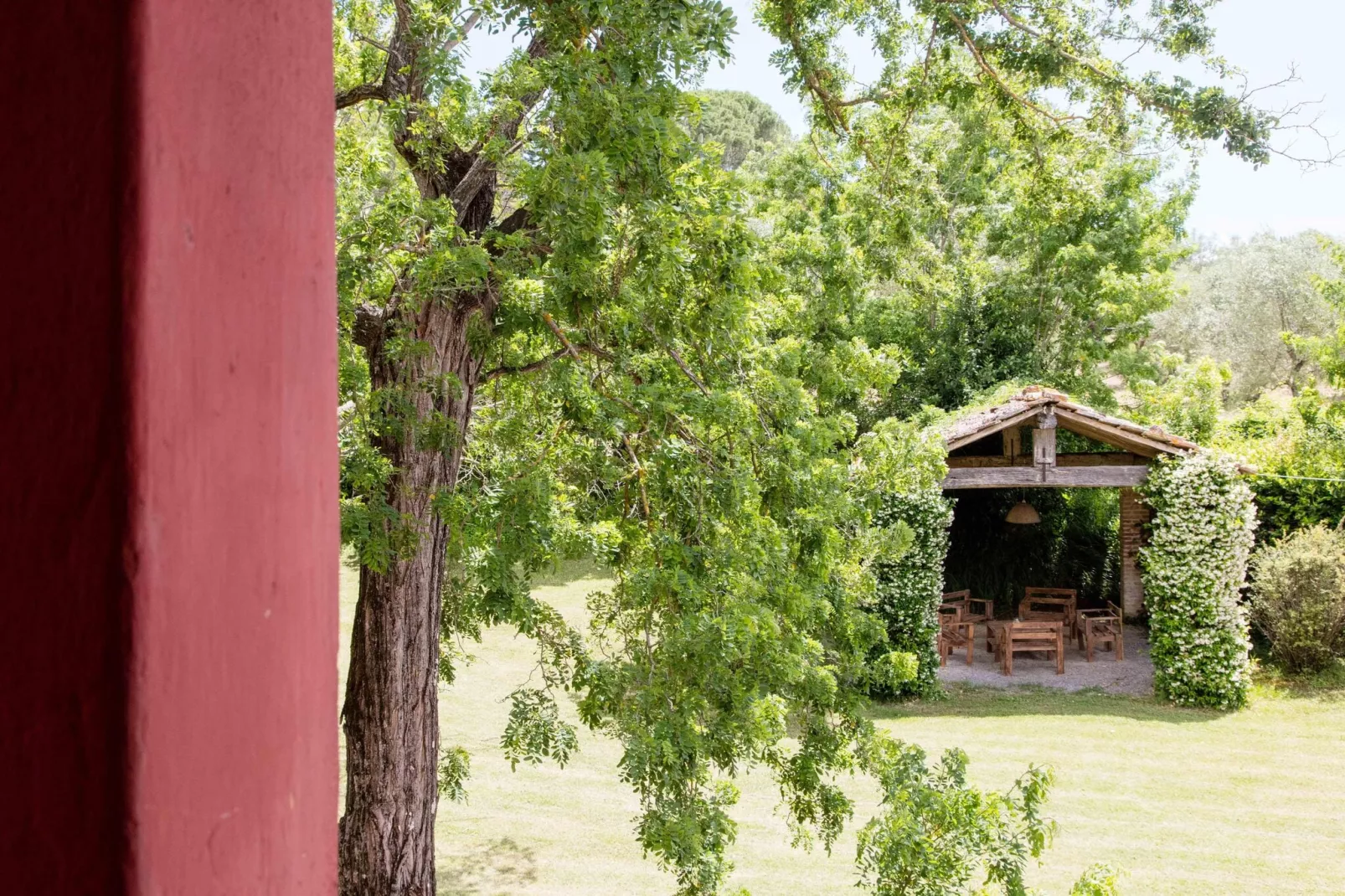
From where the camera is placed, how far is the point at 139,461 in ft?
1.07

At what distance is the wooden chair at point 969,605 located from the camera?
16.1 metres

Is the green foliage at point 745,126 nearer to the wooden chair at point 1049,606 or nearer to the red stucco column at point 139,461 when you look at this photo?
the wooden chair at point 1049,606

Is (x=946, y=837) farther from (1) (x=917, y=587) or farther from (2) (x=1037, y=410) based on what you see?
(2) (x=1037, y=410)

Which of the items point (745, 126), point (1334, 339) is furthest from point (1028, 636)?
point (745, 126)

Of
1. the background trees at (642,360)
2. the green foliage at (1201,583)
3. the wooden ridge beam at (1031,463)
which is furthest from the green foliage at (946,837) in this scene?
the wooden ridge beam at (1031,463)

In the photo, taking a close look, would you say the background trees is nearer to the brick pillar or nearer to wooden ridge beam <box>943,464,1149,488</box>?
wooden ridge beam <box>943,464,1149,488</box>

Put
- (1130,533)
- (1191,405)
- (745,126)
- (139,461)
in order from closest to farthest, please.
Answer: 1. (139,461)
2. (1130,533)
3. (1191,405)
4. (745,126)

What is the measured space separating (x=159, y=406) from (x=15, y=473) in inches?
1.9

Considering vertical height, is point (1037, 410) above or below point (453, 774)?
above

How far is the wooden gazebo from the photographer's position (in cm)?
1380

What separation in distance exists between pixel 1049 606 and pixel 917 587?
524 centimetres

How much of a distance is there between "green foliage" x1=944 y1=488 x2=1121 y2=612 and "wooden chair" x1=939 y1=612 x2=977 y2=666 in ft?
7.48

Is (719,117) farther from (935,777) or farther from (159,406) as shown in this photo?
(159,406)

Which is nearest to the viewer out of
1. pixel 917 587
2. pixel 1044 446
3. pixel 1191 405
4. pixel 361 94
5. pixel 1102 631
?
pixel 361 94
